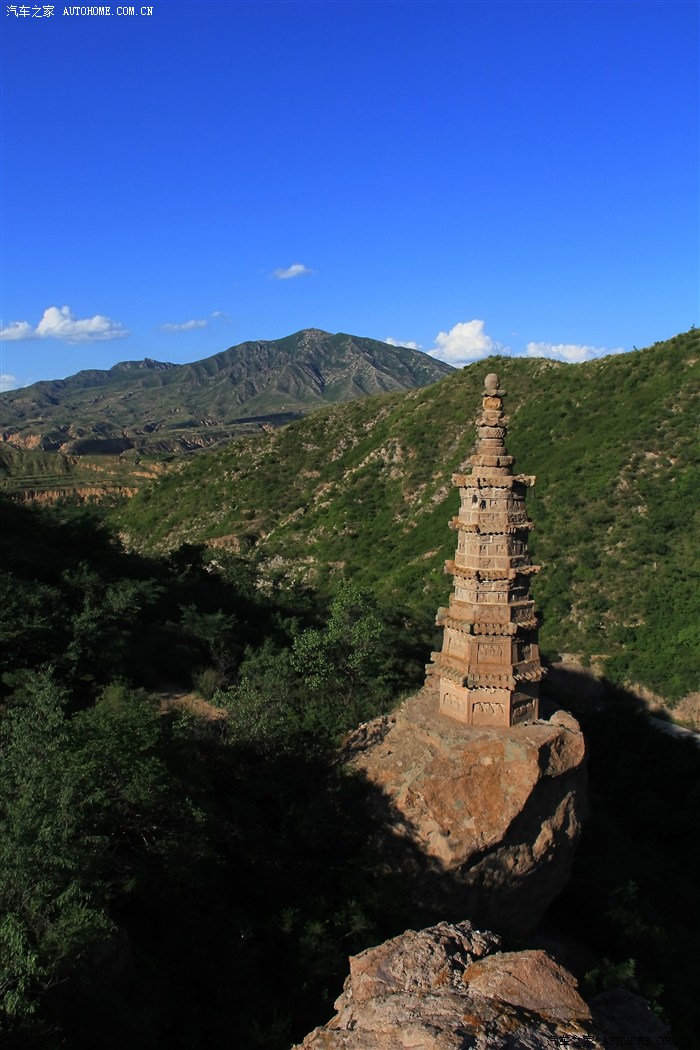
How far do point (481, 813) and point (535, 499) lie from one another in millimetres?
31322

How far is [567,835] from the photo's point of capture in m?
12.9

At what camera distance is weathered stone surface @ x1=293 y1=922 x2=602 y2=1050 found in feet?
18.8

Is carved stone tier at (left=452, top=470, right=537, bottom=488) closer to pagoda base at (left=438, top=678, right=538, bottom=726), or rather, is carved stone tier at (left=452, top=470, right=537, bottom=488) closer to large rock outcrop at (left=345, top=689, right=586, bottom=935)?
pagoda base at (left=438, top=678, right=538, bottom=726)

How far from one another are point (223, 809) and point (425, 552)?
31.5 metres

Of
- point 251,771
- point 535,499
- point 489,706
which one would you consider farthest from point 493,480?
point 535,499

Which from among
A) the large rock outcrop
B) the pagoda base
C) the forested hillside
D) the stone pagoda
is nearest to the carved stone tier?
the stone pagoda

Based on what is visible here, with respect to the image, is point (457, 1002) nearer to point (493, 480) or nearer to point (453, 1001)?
point (453, 1001)

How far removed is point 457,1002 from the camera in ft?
20.7

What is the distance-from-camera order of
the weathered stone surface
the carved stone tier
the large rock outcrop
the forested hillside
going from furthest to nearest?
the carved stone tier → the large rock outcrop → the forested hillside → the weathered stone surface

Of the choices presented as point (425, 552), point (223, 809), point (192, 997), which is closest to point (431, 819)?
point (223, 809)

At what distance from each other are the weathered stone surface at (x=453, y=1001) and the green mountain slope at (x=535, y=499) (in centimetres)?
1604

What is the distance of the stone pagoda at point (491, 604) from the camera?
13.2 metres

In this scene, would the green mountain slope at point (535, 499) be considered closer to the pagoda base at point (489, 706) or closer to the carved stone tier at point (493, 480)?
the pagoda base at point (489, 706)

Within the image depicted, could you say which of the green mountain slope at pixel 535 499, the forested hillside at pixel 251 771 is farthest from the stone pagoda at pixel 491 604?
the green mountain slope at pixel 535 499
